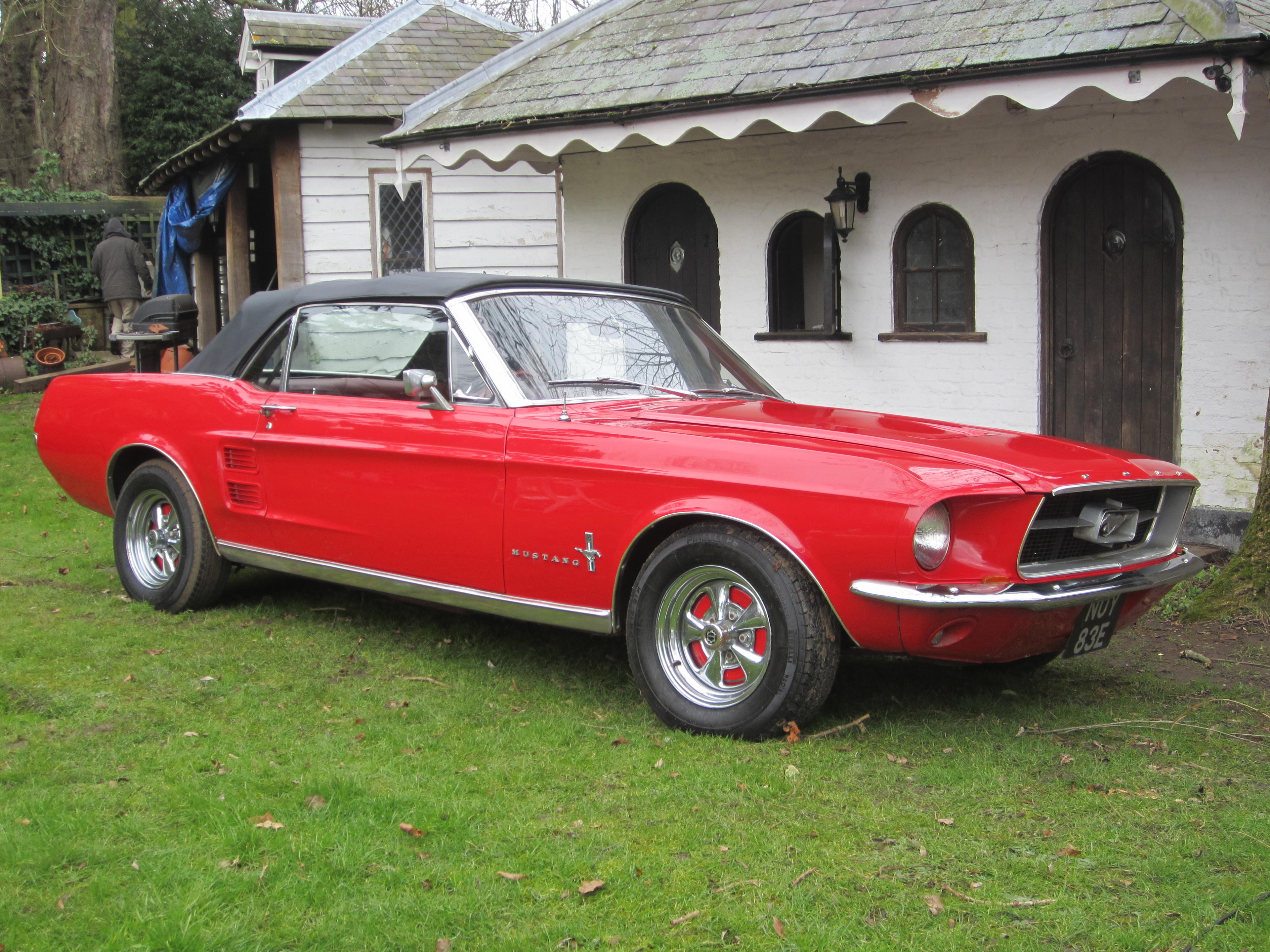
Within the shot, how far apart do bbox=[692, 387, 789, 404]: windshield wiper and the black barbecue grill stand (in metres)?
5.08

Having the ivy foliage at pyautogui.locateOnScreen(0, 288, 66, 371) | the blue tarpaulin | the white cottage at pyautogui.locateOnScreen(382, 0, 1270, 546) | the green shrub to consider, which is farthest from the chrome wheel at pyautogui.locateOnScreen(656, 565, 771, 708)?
the green shrub

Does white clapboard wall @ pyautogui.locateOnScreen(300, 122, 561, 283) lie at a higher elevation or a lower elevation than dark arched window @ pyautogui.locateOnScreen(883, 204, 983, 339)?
higher

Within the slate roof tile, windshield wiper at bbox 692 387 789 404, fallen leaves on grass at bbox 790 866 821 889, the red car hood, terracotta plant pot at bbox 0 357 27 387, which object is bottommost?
fallen leaves on grass at bbox 790 866 821 889

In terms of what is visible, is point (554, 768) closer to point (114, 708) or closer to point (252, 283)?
point (114, 708)

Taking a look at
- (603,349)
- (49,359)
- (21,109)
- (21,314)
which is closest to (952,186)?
(603,349)

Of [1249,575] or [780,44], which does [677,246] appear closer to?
[780,44]

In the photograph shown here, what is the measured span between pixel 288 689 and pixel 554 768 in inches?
55.4

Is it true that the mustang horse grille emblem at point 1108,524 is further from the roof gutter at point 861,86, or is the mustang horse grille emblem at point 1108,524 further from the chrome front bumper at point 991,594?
the roof gutter at point 861,86

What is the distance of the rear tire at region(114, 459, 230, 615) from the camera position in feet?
19.4

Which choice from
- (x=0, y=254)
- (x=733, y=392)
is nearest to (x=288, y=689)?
(x=733, y=392)

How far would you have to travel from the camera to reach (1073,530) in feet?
13.5

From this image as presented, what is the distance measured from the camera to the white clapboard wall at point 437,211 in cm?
1402

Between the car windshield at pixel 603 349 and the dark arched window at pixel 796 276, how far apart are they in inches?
174

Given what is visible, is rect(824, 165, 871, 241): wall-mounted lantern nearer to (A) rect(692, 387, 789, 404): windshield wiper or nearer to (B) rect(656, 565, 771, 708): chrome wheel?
(A) rect(692, 387, 789, 404): windshield wiper
